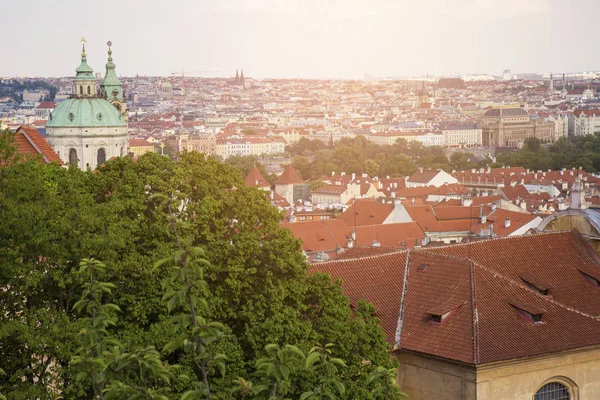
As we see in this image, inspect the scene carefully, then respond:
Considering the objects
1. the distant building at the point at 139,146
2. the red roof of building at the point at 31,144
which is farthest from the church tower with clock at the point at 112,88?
the red roof of building at the point at 31,144

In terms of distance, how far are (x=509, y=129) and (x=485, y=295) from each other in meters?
138

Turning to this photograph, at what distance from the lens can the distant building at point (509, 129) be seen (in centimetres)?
14838

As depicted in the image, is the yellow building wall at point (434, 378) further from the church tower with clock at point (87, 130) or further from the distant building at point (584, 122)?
the distant building at point (584, 122)

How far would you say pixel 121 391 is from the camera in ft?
24.2

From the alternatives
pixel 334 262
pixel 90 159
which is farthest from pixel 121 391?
pixel 90 159

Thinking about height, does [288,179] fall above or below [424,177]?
below

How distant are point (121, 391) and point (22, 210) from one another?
6.42 metres

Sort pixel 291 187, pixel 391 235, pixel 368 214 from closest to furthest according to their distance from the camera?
pixel 391 235 < pixel 368 214 < pixel 291 187

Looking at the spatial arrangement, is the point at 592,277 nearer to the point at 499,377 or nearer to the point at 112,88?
the point at 499,377

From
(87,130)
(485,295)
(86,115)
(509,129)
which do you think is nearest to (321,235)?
(485,295)

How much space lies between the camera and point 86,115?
60.3m

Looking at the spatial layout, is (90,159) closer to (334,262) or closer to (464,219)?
(464,219)

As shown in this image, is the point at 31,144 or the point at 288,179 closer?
the point at 31,144

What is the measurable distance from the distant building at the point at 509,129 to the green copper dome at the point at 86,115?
3641 inches
